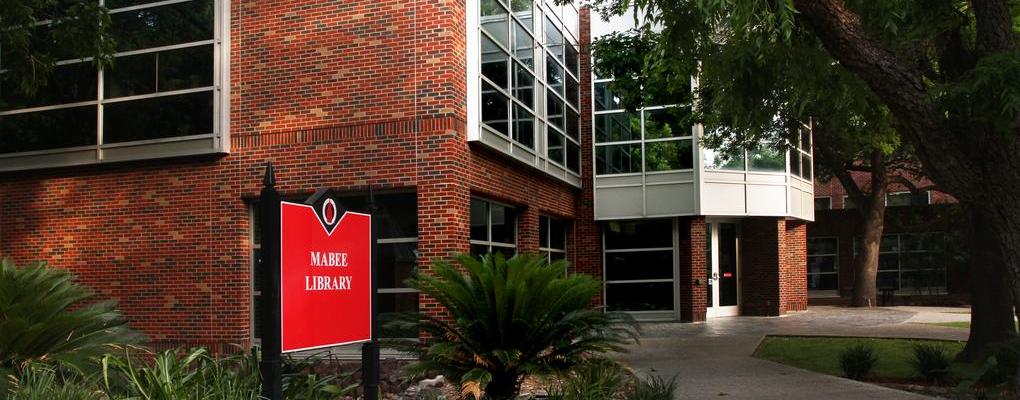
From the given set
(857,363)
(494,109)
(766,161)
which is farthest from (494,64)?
(766,161)

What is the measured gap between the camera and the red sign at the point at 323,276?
533cm

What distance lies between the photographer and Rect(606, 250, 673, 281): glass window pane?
2372 cm

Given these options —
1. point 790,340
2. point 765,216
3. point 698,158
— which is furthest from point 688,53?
point 765,216

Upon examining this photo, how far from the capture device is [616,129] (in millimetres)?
23141

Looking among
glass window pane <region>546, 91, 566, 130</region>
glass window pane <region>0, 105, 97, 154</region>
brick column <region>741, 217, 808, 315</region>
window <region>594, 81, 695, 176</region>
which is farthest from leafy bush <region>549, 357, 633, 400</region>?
brick column <region>741, 217, 808, 315</region>

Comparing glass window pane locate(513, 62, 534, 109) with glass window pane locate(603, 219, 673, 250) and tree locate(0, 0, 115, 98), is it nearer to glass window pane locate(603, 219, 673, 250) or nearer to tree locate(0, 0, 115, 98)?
glass window pane locate(603, 219, 673, 250)

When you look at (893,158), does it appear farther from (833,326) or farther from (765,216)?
(833,326)

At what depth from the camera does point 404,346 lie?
877cm

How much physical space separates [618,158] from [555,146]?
3.40 meters

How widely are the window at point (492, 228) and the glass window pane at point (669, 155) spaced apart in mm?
6397

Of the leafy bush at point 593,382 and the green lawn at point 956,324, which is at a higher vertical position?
the leafy bush at point 593,382

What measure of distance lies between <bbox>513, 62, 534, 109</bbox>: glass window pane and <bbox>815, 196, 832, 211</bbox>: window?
86.1ft

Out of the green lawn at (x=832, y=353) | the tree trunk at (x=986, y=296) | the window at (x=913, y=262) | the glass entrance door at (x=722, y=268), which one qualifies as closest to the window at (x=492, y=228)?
the green lawn at (x=832, y=353)

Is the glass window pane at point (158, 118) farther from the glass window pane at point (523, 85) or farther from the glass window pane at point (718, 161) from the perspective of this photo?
the glass window pane at point (718, 161)
